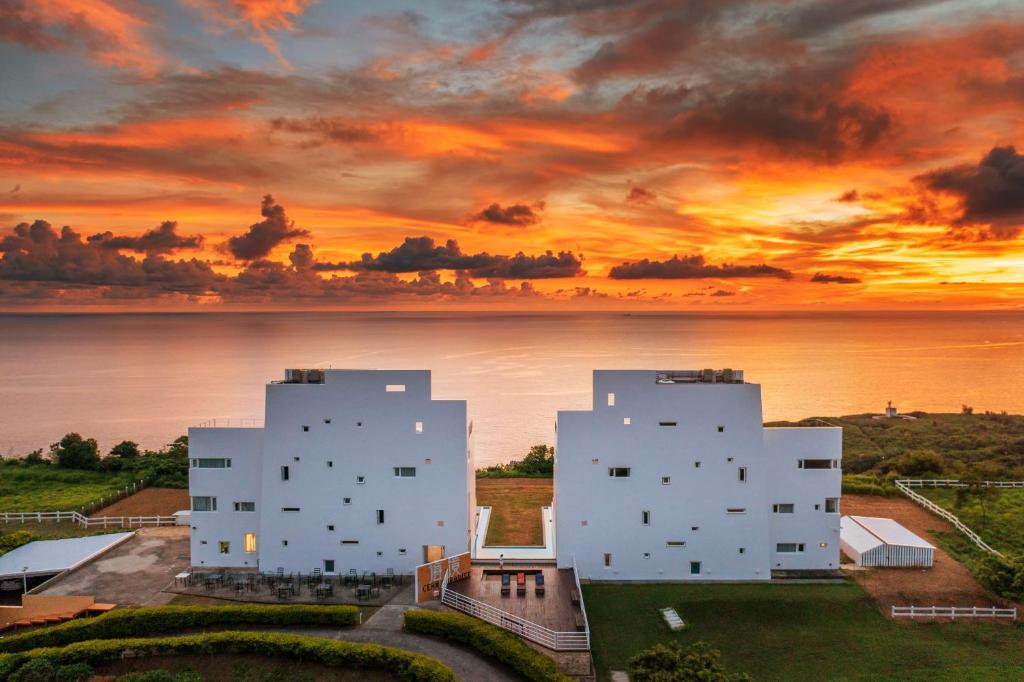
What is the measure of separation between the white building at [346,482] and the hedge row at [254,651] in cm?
648

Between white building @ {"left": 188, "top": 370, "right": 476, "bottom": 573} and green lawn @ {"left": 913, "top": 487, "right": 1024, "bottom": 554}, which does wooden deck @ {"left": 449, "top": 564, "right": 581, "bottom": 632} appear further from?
green lawn @ {"left": 913, "top": 487, "right": 1024, "bottom": 554}

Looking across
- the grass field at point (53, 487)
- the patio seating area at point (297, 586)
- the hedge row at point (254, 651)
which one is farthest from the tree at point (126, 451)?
the hedge row at point (254, 651)

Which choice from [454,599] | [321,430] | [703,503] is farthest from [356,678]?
[703,503]

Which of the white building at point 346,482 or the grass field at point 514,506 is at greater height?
the white building at point 346,482

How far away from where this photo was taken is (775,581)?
26344mm

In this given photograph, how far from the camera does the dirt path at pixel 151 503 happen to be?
37156 mm

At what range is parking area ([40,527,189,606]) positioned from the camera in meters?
25.1

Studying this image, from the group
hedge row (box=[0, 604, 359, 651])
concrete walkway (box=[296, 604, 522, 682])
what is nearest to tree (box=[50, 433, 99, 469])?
hedge row (box=[0, 604, 359, 651])

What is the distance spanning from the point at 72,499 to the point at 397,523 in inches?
1059

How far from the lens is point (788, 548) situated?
27156 mm

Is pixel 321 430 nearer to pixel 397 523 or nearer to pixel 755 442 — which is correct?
pixel 397 523

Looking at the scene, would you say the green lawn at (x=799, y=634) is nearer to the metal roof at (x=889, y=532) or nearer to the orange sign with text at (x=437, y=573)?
the metal roof at (x=889, y=532)

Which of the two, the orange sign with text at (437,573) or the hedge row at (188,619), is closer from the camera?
the hedge row at (188,619)

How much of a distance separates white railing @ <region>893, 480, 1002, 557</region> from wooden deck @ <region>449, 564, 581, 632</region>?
19.3 meters
